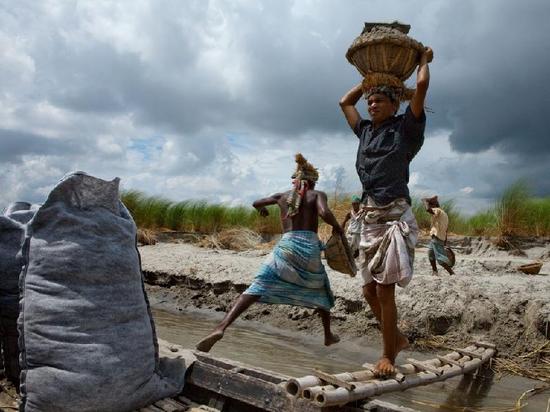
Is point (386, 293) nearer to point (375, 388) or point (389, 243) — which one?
point (389, 243)

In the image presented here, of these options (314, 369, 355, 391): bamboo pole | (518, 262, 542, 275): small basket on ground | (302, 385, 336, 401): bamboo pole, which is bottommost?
(302, 385, 336, 401): bamboo pole

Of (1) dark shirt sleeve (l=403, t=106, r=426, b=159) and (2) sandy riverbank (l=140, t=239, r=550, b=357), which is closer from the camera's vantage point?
(1) dark shirt sleeve (l=403, t=106, r=426, b=159)

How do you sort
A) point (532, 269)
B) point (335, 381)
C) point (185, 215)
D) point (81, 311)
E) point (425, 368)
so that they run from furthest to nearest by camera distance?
point (185, 215) → point (532, 269) → point (425, 368) → point (335, 381) → point (81, 311)

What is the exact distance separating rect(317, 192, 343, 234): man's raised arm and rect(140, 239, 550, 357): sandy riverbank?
2171 mm

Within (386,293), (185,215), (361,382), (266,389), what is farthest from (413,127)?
(185,215)

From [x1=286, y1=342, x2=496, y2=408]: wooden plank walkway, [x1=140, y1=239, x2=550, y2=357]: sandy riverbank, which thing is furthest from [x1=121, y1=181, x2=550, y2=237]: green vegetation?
[x1=286, y1=342, x2=496, y2=408]: wooden plank walkway

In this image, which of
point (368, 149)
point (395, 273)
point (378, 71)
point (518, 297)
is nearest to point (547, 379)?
point (518, 297)

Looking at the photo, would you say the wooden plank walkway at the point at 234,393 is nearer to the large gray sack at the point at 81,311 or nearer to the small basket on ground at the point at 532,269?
the large gray sack at the point at 81,311

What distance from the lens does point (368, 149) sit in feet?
11.4

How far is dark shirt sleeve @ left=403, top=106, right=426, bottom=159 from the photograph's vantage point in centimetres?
327

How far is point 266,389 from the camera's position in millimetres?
2799

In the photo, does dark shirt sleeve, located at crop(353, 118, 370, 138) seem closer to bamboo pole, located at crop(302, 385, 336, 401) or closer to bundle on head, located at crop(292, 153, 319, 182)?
bundle on head, located at crop(292, 153, 319, 182)

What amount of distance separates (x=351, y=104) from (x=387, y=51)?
585 mm

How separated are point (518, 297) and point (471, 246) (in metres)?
6.31
